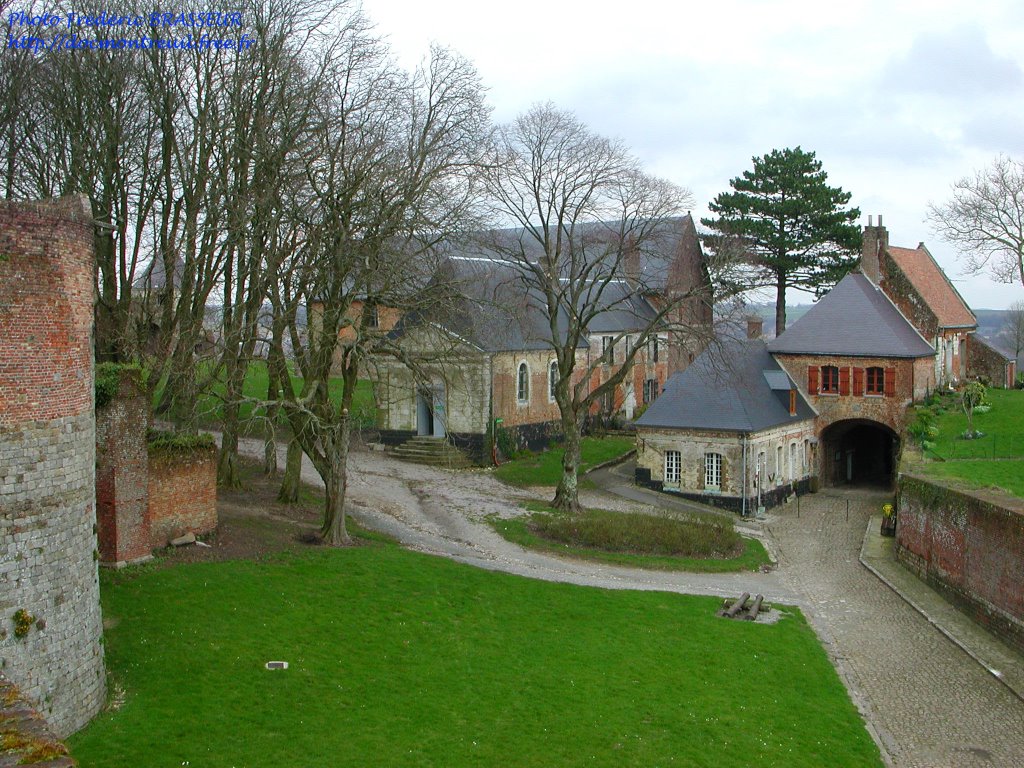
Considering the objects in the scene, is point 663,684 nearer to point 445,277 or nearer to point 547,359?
point 445,277

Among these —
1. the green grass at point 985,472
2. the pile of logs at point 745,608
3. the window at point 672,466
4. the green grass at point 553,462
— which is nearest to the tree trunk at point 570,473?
the green grass at point 553,462

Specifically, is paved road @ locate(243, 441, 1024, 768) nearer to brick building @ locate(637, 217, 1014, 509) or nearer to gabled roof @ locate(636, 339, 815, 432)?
brick building @ locate(637, 217, 1014, 509)

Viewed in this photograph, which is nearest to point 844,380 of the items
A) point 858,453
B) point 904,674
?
point 858,453

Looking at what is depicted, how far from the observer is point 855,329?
122 ft

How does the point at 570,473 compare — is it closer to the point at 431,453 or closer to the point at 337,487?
the point at 431,453

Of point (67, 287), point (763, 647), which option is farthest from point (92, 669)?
point (763, 647)

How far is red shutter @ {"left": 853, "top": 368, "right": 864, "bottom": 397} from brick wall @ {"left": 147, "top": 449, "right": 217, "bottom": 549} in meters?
24.6

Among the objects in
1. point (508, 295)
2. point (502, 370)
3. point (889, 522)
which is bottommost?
point (889, 522)

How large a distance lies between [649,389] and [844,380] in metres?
13.3

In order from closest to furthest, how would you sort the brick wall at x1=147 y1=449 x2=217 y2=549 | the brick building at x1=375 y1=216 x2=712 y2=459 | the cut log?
the brick wall at x1=147 y1=449 x2=217 y2=549 < the cut log < the brick building at x1=375 y1=216 x2=712 y2=459

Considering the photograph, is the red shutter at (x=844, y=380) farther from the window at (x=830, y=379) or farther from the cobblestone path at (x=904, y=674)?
the cobblestone path at (x=904, y=674)

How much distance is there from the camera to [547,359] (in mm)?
40438

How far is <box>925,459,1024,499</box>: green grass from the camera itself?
24.2m

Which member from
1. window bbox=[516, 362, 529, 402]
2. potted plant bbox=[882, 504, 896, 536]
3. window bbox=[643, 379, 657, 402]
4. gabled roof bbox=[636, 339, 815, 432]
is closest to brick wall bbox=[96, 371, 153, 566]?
gabled roof bbox=[636, 339, 815, 432]
